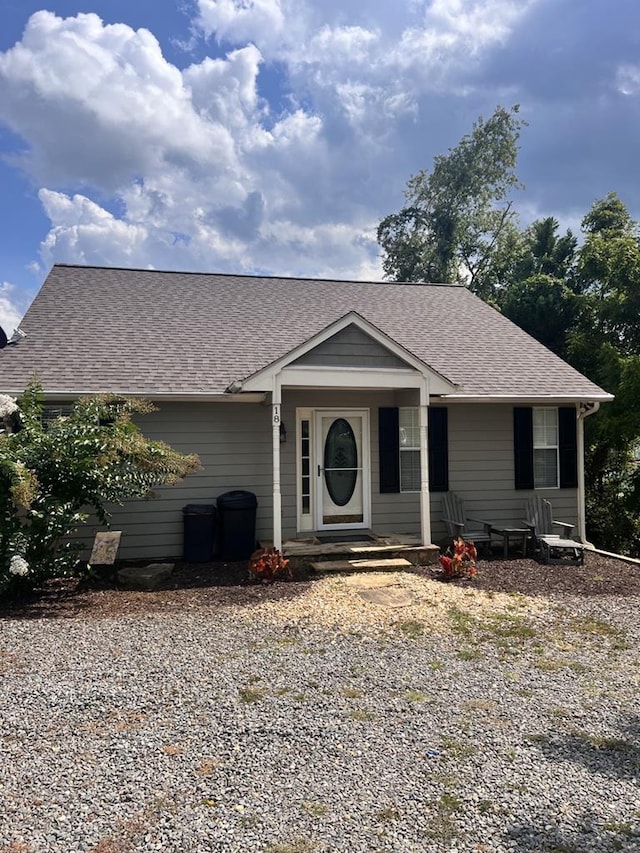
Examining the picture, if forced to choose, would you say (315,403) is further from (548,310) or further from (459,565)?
(548,310)

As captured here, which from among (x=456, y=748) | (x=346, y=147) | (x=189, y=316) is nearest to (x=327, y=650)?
(x=456, y=748)

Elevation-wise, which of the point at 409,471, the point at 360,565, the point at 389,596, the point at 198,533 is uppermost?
the point at 409,471

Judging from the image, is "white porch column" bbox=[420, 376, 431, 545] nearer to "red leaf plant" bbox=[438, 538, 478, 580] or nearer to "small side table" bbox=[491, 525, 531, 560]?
"red leaf plant" bbox=[438, 538, 478, 580]

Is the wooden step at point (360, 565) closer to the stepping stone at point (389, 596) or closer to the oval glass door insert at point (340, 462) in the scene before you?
the stepping stone at point (389, 596)

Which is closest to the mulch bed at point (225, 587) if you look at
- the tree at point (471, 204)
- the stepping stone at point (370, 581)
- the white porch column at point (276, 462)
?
the stepping stone at point (370, 581)

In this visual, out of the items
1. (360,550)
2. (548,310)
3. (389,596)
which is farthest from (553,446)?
(548,310)

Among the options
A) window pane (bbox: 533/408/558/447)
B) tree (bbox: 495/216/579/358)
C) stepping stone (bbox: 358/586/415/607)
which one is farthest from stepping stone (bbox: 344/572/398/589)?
tree (bbox: 495/216/579/358)

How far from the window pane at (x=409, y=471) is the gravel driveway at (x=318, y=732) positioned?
3693 millimetres

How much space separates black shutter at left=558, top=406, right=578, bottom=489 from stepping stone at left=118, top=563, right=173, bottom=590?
22.9 ft

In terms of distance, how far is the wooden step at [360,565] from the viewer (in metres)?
7.87

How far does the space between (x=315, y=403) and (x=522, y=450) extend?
378cm

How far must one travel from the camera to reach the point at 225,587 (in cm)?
725

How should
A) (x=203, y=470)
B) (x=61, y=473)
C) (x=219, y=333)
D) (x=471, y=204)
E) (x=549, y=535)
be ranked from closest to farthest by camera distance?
1. (x=61, y=473)
2. (x=203, y=470)
3. (x=549, y=535)
4. (x=219, y=333)
5. (x=471, y=204)

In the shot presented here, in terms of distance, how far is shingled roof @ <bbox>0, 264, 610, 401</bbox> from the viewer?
8.82 m
